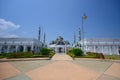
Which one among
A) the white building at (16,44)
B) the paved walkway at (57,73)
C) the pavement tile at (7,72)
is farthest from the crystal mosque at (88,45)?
the pavement tile at (7,72)

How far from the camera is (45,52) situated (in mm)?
25156

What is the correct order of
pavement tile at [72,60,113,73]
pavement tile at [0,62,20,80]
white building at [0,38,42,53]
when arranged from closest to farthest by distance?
pavement tile at [0,62,20,80]
pavement tile at [72,60,113,73]
white building at [0,38,42,53]

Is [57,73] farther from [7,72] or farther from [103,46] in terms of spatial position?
[103,46]

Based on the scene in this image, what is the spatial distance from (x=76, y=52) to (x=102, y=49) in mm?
23439

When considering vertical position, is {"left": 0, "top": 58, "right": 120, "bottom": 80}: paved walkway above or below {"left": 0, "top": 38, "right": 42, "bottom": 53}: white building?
below

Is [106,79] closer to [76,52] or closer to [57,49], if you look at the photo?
[76,52]

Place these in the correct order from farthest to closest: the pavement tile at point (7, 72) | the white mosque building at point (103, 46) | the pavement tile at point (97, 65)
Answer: the white mosque building at point (103, 46)
the pavement tile at point (97, 65)
the pavement tile at point (7, 72)

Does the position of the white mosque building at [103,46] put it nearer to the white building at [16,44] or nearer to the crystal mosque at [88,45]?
the crystal mosque at [88,45]

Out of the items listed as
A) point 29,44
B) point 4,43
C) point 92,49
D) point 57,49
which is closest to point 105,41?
point 92,49

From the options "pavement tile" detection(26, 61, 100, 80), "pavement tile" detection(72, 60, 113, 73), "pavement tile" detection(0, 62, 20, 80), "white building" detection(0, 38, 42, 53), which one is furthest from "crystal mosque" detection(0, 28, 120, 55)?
"pavement tile" detection(26, 61, 100, 80)


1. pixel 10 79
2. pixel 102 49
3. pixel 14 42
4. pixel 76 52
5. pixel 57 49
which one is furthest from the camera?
pixel 57 49

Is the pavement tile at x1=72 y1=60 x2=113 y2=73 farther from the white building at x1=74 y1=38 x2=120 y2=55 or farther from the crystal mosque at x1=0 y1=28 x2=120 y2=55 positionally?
the white building at x1=74 y1=38 x2=120 y2=55

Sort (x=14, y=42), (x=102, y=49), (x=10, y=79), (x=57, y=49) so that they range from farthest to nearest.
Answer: (x=57, y=49) < (x=14, y=42) < (x=102, y=49) < (x=10, y=79)

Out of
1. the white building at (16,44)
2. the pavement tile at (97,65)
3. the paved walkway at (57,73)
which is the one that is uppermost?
the white building at (16,44)
